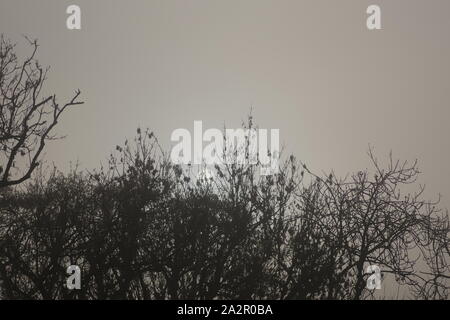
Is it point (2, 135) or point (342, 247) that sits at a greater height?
point (2, 135)

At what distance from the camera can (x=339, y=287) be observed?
11.9 m

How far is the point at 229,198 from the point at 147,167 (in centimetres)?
336

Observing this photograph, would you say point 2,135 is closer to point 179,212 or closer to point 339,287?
point 179,212

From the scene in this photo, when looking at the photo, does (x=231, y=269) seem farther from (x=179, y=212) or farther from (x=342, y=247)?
(x=342, y=247)

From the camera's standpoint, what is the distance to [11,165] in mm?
11266

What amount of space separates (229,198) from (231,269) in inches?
129

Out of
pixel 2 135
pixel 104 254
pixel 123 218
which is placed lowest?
pixel 104 254

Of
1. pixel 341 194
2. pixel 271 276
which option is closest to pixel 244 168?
pixel 271 276

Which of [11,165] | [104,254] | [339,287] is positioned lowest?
[339,287]
